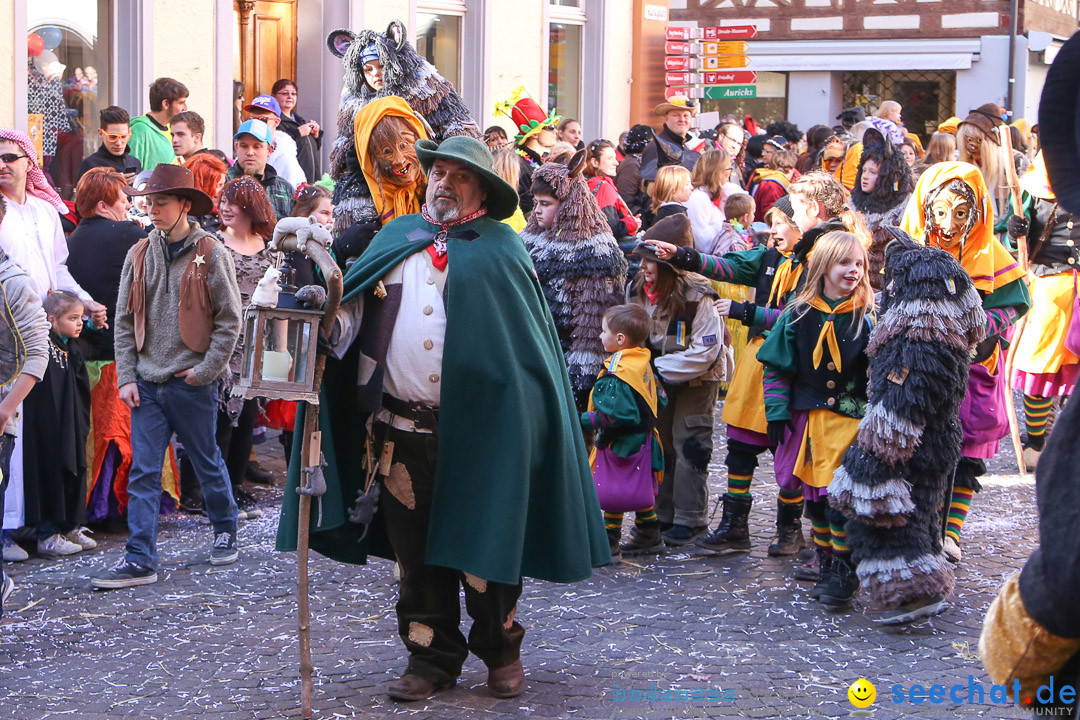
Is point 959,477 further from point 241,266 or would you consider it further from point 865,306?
point 241,266

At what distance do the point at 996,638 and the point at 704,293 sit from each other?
15.3 ft

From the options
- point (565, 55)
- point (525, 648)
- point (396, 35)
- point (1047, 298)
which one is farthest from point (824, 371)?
point (565, 55)

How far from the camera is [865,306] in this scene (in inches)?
238

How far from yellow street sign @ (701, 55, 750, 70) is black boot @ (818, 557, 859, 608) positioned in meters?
12.5

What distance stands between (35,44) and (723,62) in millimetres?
10090

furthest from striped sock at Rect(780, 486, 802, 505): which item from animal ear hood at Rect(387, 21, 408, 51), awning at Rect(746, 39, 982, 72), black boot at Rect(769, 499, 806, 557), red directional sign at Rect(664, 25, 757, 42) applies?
awning at Rect(746, 39, 982, 72)

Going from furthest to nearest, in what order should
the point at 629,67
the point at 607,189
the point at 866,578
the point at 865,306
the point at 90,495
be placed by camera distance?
the point at 629,67 → the point at 607,189 → the point at 90,495 → the point at 865,306 → the point at 866,578

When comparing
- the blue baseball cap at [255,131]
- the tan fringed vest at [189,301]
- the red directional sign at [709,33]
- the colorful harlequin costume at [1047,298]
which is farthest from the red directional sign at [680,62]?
the tan fringed vest at [189,301]

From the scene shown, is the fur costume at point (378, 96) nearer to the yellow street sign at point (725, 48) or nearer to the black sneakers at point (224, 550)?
the black sneakers at point (224, 550)

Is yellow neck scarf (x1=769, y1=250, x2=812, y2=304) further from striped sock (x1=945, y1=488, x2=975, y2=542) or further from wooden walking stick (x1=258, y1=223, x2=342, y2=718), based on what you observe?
wooden walking stick (x1=258, y1=223, x2=342, y2=718)

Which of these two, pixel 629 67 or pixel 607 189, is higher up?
pixel 629 67

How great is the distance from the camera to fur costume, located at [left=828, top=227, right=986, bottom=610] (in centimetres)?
554

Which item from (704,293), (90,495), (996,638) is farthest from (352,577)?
(996,638)

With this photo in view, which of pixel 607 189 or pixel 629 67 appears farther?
pixel 629 67
